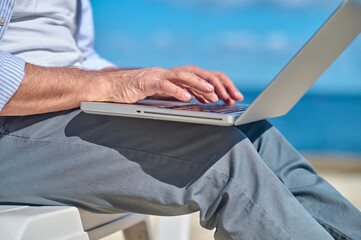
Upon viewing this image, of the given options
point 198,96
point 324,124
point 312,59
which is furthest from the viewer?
point 324,124

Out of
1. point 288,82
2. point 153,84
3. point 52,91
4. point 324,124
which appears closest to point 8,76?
point 52,91

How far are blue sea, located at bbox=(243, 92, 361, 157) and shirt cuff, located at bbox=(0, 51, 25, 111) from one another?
1441 cm

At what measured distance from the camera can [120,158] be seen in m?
1.01

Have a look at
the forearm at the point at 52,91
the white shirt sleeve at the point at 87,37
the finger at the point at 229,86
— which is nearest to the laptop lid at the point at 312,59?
the finger at the point at 229,86

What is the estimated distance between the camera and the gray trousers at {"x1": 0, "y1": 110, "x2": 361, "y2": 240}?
0.89 meters

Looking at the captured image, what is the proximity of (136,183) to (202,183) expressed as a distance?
16cm

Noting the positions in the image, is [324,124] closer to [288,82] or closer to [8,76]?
[288,82]

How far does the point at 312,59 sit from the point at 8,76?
0.64 meters

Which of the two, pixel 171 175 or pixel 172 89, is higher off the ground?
pixel 172 89

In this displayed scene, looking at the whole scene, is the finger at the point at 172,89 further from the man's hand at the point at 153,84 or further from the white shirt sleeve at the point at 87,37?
the white shirt sleeve at the point at 87,37

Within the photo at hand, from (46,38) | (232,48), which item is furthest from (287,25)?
(46,38)

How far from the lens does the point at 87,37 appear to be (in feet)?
5.66

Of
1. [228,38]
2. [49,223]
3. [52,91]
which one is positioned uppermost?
[52,91]

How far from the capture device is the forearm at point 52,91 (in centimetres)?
100
